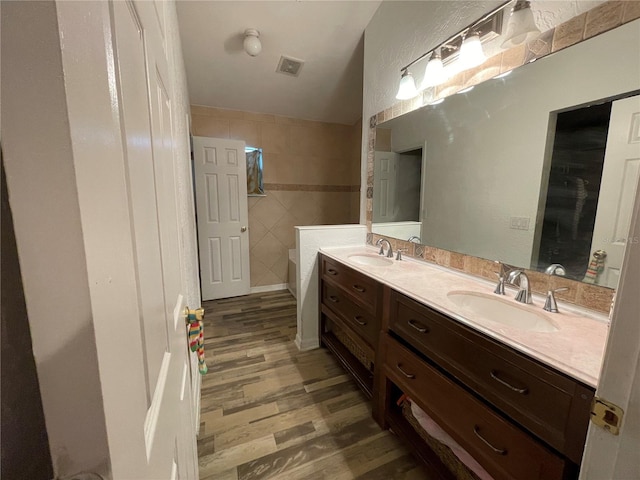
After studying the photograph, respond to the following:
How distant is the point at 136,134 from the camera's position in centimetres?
38

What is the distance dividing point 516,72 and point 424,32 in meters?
0.75

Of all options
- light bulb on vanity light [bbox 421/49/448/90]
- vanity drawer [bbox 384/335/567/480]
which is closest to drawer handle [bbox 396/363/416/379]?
vanity drawer [bbox 384/335/567/480]

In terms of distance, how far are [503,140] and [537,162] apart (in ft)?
0.64

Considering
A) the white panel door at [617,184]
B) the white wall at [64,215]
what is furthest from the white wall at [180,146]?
the white panel door at [617,184]

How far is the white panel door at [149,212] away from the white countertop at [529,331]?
898 mm

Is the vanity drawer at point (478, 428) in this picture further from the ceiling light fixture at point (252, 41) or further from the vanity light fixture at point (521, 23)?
the ceiling light fixture at point (252, 41)

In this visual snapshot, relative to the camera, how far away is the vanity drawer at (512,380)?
2.13 feet

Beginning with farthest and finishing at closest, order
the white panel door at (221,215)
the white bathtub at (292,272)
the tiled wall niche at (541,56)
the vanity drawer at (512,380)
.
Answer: the white bathtub at (292,272)
the white panel door at (221,215)
the tiled wall niche at (541,56)
the vanity drawer at (512,380)

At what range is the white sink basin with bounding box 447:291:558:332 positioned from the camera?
98 centimetres

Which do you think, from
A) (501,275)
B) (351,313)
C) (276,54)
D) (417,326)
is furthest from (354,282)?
(276,54)

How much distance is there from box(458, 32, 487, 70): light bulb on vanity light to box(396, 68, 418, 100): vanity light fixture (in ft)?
1.22

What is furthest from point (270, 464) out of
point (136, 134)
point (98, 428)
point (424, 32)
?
point (424, 32)

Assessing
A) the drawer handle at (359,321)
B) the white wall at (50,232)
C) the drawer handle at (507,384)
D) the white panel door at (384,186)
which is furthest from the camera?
the white panel door at (384,186)

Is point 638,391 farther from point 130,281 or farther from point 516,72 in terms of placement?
point 516,72
